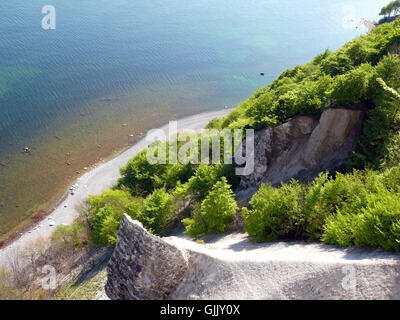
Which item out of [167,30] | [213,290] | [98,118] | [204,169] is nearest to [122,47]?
[167,30]

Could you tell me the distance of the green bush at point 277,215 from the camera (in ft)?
78.1

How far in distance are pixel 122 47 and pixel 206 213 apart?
84.7 metres

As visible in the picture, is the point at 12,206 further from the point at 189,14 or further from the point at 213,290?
the point at 189,14

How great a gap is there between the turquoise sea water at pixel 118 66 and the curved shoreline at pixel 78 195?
116 inches

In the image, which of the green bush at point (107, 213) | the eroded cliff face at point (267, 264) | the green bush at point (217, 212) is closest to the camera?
the eroded cliff face at point (267, 264)

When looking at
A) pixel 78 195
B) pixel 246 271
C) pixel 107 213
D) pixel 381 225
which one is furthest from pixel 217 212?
pixel 78 195

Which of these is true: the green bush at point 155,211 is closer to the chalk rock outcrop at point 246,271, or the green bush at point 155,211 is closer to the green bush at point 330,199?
the chalk rock outcrop at point 246,271

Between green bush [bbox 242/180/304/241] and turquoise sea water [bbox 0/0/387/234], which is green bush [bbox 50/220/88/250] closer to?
turquoise sea water [bbox 0/0/387/234]

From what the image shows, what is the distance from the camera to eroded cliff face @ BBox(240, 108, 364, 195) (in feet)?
92.9

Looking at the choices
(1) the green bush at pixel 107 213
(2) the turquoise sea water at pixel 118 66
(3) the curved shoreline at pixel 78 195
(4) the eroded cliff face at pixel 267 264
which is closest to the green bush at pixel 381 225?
(4) the eroded cliff face at pixel 267 264

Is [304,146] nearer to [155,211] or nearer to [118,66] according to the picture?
[155,211]

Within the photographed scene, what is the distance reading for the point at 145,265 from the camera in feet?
68.7

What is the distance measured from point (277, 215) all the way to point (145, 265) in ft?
35.6

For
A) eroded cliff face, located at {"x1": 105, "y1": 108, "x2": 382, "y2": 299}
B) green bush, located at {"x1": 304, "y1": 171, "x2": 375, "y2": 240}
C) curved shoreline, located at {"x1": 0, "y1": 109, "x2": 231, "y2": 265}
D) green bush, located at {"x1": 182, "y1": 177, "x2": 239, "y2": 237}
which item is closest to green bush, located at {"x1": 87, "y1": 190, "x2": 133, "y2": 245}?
curved shoreline, located at {"x1": 0, "y1": 109, "x2": 231, "y2": 265}
